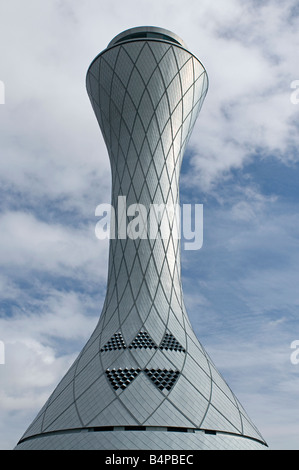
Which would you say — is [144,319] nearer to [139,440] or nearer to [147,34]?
[139,440]

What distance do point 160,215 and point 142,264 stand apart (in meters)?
4.75

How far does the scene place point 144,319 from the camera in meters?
40.6

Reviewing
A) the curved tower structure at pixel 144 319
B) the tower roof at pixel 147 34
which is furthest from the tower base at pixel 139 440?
the tower roof at pixel 147 34

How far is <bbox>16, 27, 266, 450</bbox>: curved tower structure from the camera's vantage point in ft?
111

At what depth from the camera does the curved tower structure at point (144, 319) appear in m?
33.8

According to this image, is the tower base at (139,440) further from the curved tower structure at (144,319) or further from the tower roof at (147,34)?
the tower roof at (147,34)

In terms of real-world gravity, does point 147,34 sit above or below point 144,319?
above

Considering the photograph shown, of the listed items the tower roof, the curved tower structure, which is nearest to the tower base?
the curved tower structure

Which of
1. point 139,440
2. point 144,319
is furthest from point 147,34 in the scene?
point 139,440

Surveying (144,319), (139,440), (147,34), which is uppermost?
(147,34)

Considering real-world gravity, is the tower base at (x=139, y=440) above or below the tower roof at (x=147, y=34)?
below

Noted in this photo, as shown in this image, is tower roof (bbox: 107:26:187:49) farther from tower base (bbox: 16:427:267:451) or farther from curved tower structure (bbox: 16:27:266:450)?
tower base (bbox: 16:427:267:451)
